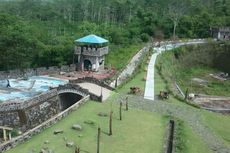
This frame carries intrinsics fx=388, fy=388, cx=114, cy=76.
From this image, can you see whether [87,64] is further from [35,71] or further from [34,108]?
[34,108]

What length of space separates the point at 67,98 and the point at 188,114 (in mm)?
11578

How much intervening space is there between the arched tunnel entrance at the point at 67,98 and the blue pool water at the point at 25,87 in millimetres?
1797

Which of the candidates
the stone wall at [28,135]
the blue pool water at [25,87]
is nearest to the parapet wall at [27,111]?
the blue pool water at [25,87]

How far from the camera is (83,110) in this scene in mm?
30547

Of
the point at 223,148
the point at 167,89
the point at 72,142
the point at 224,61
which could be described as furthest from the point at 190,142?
the point at 224,61

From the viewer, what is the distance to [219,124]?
30.7 metres

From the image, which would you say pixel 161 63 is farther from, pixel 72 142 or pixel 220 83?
pixel 72 142

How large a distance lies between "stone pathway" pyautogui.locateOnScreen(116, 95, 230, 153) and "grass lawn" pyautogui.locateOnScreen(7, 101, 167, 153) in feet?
4.41

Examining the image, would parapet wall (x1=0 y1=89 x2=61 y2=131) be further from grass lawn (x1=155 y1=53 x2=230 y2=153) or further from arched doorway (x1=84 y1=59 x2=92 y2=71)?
arched doorway (x1=84 y1=59 x2=92 y2=71)

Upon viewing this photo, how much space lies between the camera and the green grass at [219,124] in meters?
28.4

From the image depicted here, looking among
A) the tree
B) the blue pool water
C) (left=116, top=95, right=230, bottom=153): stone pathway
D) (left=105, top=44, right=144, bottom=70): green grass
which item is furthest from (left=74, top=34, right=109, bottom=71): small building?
the tree

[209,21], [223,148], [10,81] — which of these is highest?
[209,21]

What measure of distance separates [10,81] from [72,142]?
16494 mm

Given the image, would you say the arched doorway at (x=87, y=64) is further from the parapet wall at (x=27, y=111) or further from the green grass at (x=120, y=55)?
the parapet wall at (x=27, y=111)
